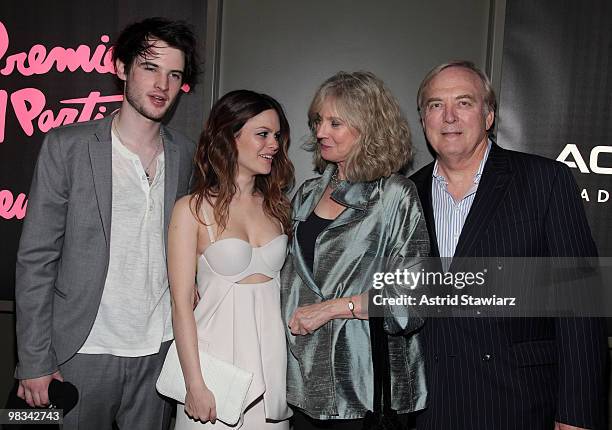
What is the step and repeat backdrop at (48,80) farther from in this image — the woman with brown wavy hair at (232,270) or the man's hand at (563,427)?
the man's hand at (563,427)

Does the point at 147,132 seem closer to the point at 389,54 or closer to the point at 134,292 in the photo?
the point at 134,292

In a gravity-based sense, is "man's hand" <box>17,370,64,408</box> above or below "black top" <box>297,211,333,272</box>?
below

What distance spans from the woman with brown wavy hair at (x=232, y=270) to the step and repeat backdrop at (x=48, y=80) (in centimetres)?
86

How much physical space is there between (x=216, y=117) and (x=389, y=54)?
1151 mm

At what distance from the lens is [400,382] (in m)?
2.22

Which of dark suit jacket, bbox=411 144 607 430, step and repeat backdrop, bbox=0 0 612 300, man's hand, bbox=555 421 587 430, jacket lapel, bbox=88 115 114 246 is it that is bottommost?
man's hand, bbox=555 421 587 430

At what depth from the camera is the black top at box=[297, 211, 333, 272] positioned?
7.66ft

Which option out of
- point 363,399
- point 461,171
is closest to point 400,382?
point 363,399

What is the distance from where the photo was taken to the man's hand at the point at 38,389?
7.82 feet

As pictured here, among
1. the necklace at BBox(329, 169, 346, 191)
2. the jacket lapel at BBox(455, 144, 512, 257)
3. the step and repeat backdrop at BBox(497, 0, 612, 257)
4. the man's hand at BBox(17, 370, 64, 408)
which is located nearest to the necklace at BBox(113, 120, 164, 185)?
the necklace at BBox(329, 169, 346, 191)

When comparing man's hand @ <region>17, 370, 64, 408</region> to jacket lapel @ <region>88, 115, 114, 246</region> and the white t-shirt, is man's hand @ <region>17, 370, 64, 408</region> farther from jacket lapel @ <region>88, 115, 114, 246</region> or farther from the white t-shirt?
jacket lapel @ <region>88, 115, 114, 246</region>

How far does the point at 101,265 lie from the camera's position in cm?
241

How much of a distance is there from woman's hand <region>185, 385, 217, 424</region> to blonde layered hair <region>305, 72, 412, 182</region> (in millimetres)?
967

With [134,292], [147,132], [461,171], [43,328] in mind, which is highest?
[147,132]
